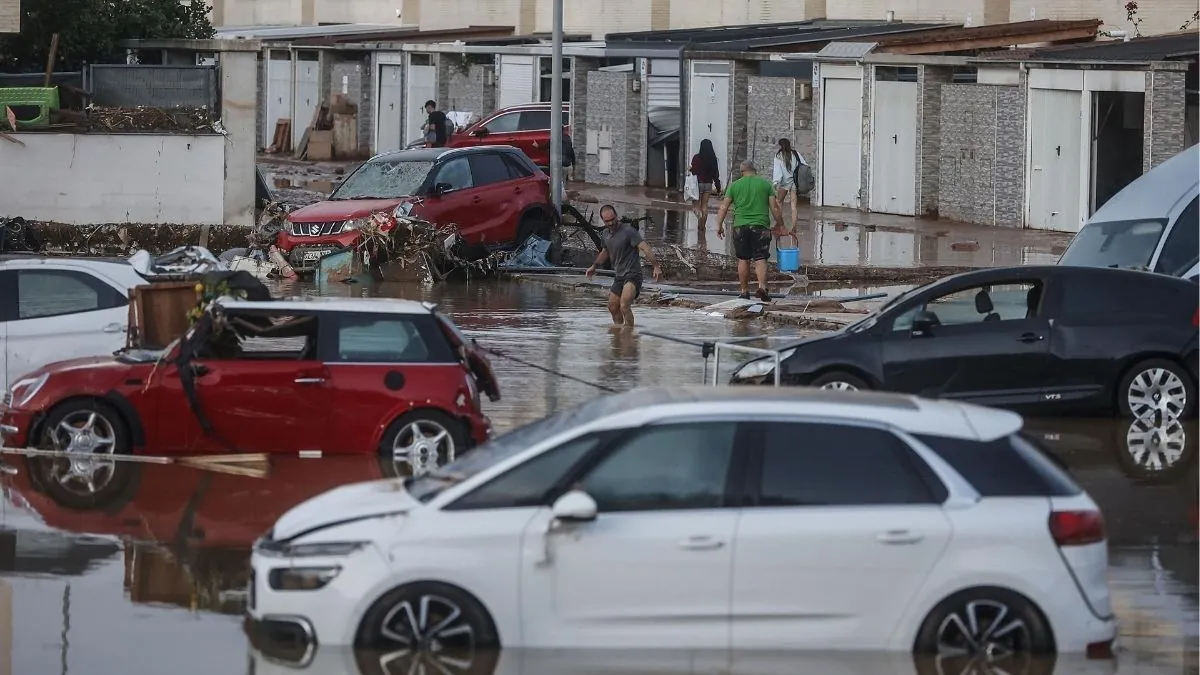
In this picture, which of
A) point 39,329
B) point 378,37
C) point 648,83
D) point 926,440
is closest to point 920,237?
point 648,83

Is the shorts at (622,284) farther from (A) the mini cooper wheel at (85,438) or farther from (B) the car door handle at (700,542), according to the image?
(B) the car door handle at (700,542)

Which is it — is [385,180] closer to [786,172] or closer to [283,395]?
[786,172]

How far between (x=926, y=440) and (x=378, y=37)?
49610mm

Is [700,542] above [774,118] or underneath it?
underneath

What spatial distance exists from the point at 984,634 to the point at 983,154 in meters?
26.0

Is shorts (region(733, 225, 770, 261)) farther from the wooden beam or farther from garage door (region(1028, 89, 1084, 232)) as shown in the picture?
the wooden beam

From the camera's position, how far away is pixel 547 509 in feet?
27.3

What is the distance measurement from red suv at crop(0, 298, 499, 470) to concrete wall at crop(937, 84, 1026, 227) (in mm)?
21028

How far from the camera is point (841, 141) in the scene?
3756 centimetres

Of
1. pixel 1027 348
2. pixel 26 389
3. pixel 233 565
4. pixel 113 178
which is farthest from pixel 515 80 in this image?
pixel 233 565

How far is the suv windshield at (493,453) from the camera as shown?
8.62 metres

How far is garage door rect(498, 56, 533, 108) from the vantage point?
156 feet

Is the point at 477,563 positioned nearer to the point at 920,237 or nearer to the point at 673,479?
the point at 673,479

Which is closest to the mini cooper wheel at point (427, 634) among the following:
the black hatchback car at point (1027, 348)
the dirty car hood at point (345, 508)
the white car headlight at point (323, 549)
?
the white car headlight at point (323, 549)
